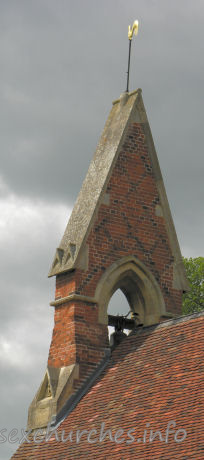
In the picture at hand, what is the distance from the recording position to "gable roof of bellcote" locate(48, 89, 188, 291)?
72.4 feet

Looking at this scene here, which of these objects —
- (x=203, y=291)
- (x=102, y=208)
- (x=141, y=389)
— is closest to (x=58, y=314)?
(x=102, y=208)

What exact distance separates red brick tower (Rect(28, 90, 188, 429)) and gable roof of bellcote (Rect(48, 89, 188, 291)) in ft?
0.07

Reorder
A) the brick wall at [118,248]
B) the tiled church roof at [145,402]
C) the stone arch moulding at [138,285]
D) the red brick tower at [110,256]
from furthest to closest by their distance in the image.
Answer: the stone arch moulding at [138,285] → the brick wall at [118,248] → the red brick tower at [110,256] → the tiled church roof at [145,402]

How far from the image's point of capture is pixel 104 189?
73.8 feet

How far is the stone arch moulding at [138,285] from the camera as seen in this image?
2202cm

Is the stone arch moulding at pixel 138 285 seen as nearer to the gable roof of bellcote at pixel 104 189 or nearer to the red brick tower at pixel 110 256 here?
the red brick tower at pixel 110 256

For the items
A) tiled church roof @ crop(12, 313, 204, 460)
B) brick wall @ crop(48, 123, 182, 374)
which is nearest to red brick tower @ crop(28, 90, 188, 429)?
brick wall @ crop(48, 123, 182, 374)

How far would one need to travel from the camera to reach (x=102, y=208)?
73.4 feet

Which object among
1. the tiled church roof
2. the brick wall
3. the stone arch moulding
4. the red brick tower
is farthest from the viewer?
the stone arch moulding

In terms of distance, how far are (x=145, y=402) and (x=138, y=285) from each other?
491cm

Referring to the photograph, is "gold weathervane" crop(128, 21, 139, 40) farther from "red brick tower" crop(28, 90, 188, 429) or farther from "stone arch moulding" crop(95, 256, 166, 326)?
"stone arch moulding" crop(95, 256, 166, 326)

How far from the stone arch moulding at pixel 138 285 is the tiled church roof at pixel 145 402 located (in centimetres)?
131

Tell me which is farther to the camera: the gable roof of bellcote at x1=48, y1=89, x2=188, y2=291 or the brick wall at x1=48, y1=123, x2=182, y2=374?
the gable roof of bellcote at x1=48, y1=89, x2=188, y2=291

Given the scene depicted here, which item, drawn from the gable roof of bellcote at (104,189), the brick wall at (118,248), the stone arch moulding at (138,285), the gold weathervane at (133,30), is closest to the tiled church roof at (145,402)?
the brick wall at (118,248)
